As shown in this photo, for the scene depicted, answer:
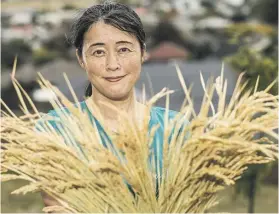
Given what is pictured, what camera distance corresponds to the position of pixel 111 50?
207cm

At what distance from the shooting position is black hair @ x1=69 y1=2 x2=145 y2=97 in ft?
6.97

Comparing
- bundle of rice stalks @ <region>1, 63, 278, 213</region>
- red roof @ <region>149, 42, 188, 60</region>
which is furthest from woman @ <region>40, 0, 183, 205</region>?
red roof @ <region>149, 42, 188, 60</region>

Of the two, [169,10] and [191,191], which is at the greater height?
[169,10]

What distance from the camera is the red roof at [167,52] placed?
133 feet

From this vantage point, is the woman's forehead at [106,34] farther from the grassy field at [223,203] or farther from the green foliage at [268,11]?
the green foliage at [268,11]

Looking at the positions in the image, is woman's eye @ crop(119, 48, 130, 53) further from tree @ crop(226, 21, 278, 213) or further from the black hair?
tree @ crop(226, 21, 278, 213)

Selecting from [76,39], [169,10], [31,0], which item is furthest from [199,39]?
[76,39]

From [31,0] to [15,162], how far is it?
66.9 metres

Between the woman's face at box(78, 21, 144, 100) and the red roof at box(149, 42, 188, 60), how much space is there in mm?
38089

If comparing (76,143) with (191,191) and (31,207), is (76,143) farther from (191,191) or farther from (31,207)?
(31,207)

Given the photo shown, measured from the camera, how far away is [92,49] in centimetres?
210

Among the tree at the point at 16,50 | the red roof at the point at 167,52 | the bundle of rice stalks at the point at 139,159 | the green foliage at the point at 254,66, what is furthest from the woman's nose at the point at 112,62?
the red roof at the point at 167,52

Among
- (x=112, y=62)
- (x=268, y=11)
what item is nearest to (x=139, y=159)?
(x=112, y=62)

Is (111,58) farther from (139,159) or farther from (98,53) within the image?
(139,159)
